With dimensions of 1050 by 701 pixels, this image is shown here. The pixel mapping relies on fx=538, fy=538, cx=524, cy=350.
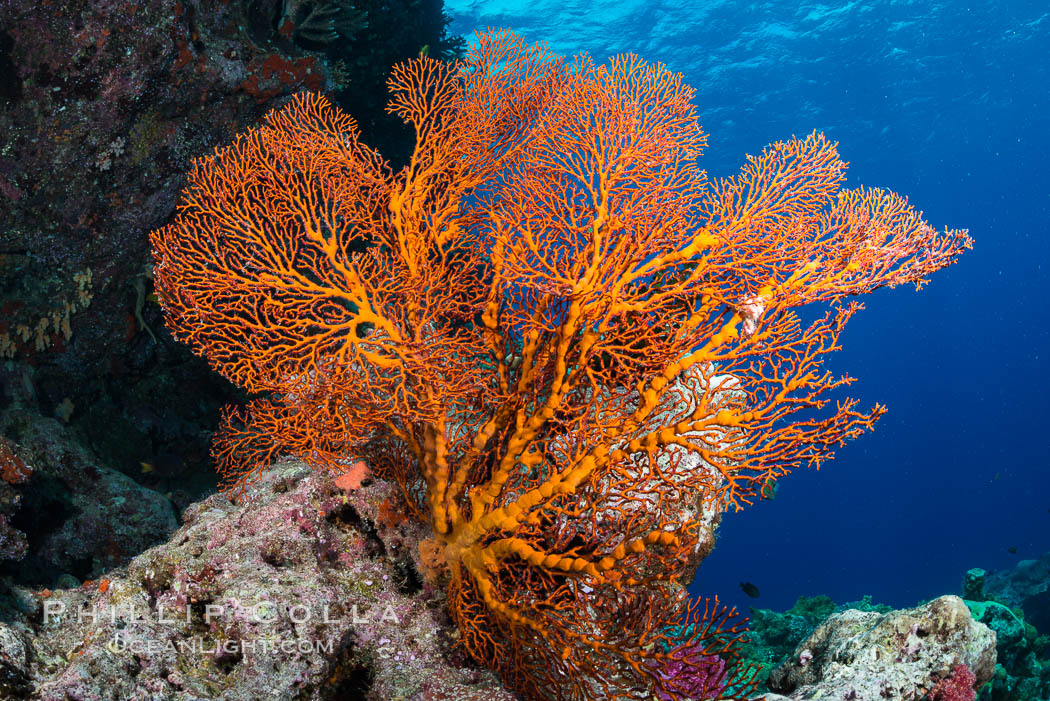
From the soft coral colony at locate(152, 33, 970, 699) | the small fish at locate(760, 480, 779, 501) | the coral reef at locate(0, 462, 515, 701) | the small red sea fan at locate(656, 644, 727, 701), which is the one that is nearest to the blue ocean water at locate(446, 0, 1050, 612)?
the small fish at locate(760, 480, 779, 501)

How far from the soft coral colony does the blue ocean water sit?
7304 millimetres

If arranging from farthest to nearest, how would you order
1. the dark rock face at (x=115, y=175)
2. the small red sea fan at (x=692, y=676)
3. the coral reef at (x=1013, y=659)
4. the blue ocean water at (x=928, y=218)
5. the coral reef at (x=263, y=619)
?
the blue ocean water at (x=928, y=218)
the coral reef at (x=1013, y=659)
the dark rock face at (x=115, y=175)
the small red sea fan at (x=692, y=676)
the coral reef at (x=263, y=619)

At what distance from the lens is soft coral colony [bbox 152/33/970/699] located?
2.94 metres

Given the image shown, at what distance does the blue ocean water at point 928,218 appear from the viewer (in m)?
28.6

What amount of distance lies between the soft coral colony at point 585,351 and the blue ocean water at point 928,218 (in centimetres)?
730

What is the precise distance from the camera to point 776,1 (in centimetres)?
2703

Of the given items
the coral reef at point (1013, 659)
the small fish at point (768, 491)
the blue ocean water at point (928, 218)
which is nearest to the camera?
the small fish at point (768, 491)

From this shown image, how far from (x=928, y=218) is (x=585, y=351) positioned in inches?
3062

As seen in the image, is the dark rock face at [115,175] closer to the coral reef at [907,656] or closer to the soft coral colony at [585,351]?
the soft coral colony at [585,351]

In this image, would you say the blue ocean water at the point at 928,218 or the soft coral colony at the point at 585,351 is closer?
the soft coral colony at the point at 585,351

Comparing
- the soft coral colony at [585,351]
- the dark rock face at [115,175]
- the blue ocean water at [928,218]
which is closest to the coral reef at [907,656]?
the soft coral colony at [585,351]

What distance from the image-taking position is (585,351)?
3.30 m

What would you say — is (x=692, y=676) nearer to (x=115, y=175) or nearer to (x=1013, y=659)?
(x=115, y=175)

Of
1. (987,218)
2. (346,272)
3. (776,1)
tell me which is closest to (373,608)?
(346,272)
